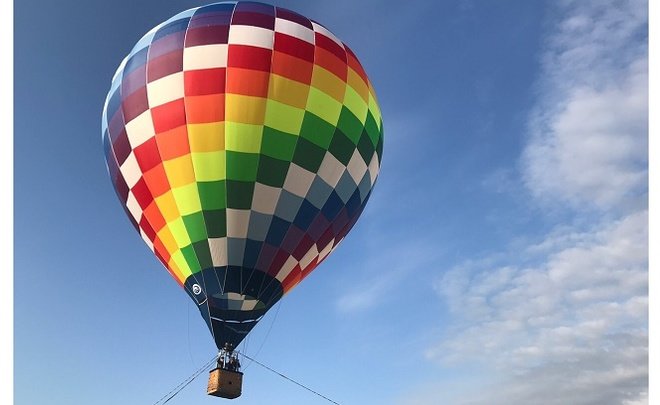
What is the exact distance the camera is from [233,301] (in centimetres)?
1143

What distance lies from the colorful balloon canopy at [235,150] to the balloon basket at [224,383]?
71 cm

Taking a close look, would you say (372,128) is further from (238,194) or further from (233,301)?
(233,301)

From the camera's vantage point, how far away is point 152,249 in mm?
12766

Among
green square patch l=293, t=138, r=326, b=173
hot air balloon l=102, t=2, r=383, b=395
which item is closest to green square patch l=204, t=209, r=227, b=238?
hot air balloon l=102, t=2, r=383, b=395

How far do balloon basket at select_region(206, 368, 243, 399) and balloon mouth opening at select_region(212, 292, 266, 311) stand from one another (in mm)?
1263

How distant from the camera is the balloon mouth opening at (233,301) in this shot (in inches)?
448

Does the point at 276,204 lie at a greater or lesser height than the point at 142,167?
lesser

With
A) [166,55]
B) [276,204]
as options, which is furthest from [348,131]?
[166,55]

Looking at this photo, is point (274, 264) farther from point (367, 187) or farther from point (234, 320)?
point (367, 187)

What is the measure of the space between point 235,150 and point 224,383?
4.67 m

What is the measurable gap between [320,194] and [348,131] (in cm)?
164

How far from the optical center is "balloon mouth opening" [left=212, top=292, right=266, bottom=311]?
11367mm

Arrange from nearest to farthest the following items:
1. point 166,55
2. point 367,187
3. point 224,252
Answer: point 224,252
point 166,55
point 367,187

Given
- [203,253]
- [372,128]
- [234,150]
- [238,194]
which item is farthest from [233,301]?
[372,128]
